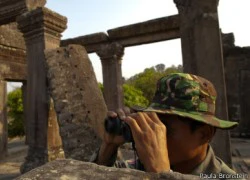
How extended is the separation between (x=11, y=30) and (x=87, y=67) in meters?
6.88

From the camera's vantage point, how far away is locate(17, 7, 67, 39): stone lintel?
4973mm

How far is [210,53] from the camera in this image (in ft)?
16.2

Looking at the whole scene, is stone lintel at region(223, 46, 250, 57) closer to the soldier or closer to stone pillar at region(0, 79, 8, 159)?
Result: stone pillar at region(0, 79, 8, 159)

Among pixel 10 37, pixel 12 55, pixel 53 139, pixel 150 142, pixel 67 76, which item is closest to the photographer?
pixel 150 142

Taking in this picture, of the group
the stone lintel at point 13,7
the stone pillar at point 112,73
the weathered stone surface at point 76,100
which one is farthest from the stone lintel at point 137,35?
the weathered stone surface at point 76,100

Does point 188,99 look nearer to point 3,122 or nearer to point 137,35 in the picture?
point 3,122

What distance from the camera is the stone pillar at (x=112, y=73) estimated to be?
33.5ft

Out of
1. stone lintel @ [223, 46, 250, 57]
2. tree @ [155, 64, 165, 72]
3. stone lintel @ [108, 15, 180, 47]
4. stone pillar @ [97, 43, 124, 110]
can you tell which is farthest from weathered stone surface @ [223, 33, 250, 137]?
tree @ [155, 64, 165, 72]

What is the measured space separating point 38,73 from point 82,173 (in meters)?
4.66

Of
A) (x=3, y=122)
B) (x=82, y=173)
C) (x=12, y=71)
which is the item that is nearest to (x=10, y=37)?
(x=12, y=71)

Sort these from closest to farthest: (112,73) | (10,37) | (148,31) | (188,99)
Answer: (188,99)
(148,31)
(10,37)
(112,73)

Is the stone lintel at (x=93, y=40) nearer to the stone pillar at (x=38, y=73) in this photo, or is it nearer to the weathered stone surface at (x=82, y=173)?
the stone pillar at (x=38, y=73)

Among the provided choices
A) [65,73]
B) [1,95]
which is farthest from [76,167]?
[1,95]

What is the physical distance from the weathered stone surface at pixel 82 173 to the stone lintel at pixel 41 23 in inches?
182
